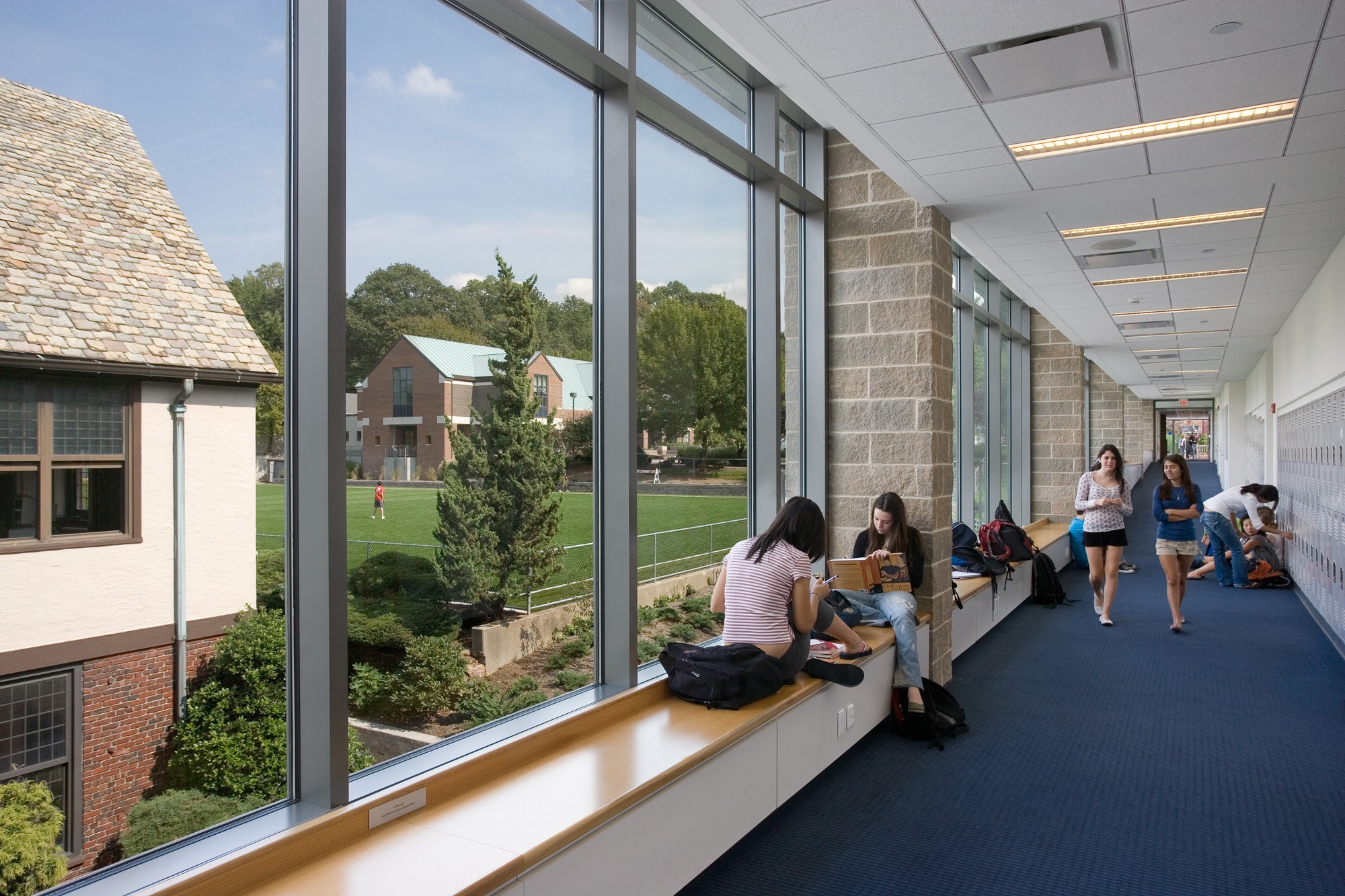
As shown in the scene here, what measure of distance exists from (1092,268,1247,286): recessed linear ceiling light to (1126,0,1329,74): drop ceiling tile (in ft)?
14.6

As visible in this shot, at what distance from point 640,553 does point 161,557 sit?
75.9 inches

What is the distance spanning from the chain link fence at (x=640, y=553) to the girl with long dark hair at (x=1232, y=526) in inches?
265

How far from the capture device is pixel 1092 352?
1337 cm

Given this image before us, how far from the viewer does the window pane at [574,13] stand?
3156 mm

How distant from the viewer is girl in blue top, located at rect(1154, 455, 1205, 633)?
6750 millimetres

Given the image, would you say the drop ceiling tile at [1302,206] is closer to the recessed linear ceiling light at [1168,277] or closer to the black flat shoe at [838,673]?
the recessed linear ceiling light at [1168,277]

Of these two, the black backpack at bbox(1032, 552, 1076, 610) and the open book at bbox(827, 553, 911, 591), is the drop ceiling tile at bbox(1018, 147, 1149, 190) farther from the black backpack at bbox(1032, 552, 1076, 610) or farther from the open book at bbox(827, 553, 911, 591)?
the black backpack at bbox(1032, 552, 1076, 610)

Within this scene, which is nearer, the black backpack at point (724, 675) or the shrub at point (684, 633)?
the black backpack at point (724, 675)

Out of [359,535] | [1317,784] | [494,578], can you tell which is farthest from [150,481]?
[1317,784]

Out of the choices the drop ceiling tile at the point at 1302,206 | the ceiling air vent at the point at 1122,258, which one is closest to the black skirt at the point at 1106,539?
the ceiling air vent at the point at 1122,258

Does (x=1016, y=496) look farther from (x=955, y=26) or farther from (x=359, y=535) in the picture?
(x=359, y=535)

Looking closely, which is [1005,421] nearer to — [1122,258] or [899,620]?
[1122,258]

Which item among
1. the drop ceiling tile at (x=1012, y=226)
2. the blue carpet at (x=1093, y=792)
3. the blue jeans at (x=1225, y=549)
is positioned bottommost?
the blue carpet at (x=1093, y=792)

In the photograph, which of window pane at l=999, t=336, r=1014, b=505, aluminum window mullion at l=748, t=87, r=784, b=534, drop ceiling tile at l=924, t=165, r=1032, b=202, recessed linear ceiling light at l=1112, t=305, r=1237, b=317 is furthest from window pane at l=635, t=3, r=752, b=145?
window pane at l=999, t=336, r=1014, b=505
